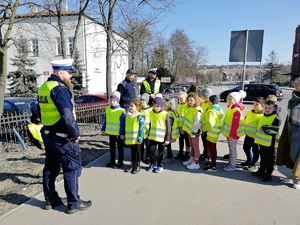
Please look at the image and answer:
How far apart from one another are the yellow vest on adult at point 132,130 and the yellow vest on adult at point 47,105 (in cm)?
179

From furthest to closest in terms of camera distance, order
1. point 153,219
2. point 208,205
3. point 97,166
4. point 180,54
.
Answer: point 180,54 < point 97,166 < point 208,205 < point 153,219

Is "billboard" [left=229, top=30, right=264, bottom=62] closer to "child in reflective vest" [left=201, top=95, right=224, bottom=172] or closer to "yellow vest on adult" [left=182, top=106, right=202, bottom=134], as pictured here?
"child in reflective vest" [left=201, top=95, right=224, bottom=172]

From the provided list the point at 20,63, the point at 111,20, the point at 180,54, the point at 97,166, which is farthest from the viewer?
the point at 180,54

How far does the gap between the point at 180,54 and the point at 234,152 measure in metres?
34.6

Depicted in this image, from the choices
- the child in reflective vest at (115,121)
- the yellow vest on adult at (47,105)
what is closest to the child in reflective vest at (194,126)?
the child in reflective vest at (115,121)

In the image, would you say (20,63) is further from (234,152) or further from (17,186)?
(234,152)

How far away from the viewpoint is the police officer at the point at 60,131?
2.86 m

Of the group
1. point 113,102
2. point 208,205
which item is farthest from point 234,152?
point 113,102

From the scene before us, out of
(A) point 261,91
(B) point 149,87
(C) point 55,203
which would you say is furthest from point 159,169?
(A) point 261,91

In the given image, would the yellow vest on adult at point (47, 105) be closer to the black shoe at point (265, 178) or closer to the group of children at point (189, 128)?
the group of children at point (189, 128)

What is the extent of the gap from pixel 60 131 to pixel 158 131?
6.72 ft

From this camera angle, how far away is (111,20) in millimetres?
9273

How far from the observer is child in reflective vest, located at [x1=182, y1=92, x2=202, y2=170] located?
464 cm

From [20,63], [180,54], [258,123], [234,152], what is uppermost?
[180,54]
